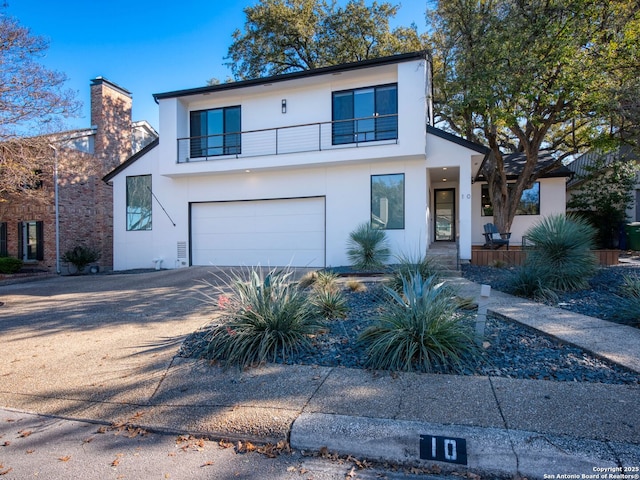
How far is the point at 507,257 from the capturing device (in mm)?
12680

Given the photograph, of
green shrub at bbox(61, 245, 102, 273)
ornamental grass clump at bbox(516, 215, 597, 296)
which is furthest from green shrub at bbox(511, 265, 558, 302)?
green shrub at bbox(61, 245, 102, 273)

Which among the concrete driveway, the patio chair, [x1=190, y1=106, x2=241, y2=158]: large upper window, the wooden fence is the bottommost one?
the concrete driveway

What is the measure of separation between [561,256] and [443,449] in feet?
23.8

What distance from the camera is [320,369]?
449 cm

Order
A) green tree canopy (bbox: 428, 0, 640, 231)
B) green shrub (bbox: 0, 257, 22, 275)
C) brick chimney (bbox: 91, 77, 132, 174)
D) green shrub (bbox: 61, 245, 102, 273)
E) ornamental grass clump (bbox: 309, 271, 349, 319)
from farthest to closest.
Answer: brick chimney (bbox: 91, 77, 132, 174)
green shrub (bbox: 61, 245, 102, 273)
green shrub (bbox: 0, 257, 22, 275)
green tree canopy (bbox: 428, 0, 640, 231)
ornamental grass clump (bbox: 309, 271, 349, 319)

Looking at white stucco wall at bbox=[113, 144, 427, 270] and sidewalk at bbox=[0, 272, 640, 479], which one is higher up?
white stucco wall at bbox=[113, 144, 427, 270]

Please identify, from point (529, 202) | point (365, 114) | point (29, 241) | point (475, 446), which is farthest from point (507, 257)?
point (29, 241)

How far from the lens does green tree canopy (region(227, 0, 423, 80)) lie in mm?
20719

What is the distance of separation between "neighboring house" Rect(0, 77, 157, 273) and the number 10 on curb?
17137mm

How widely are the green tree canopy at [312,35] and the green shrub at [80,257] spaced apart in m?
13.4

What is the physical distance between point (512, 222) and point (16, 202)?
22.9 m

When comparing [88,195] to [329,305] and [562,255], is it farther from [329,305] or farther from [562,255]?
[562,255]

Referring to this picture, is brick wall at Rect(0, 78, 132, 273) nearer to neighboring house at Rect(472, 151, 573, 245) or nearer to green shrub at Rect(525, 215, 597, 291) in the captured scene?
green shrub at Rect(525, 215, 597, 291)

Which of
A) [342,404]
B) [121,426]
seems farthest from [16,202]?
[342,404]
